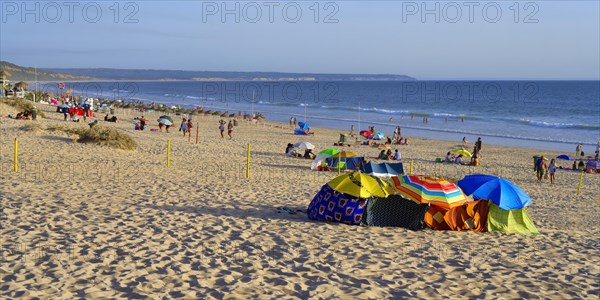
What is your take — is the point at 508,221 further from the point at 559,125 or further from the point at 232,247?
the point at 559,125

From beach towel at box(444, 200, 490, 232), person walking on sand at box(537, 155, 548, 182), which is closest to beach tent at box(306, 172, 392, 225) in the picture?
beach towel at box(444, 200, 490, 232)

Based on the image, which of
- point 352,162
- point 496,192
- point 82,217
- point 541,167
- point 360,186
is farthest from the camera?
point 541,167

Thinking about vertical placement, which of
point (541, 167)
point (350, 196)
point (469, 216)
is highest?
point (350, 196)

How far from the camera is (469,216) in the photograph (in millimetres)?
9445

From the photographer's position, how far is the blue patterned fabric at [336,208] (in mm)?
9172

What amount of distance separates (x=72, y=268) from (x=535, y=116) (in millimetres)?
59622

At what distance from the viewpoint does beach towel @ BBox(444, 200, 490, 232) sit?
30.6ft

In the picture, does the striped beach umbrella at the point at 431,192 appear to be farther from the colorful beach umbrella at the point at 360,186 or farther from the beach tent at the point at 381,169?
the beach tent at the point at 381,169

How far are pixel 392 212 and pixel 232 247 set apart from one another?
9.65ft


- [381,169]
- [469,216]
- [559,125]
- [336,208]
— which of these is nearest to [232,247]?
[336,208]

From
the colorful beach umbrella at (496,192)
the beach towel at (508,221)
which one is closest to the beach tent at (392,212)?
the colorful beach umbrella at (496,192)

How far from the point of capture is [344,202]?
9242mm

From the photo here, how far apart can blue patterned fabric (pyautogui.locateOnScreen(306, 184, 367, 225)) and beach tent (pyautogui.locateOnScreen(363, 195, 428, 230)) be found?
0.47 feet

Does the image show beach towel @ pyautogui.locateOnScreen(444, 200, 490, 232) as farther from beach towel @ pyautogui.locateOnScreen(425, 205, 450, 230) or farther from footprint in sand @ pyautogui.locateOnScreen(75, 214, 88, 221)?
footprint in sand @ pyautogui.locateOnScreen(75, 214, 88, 221)
